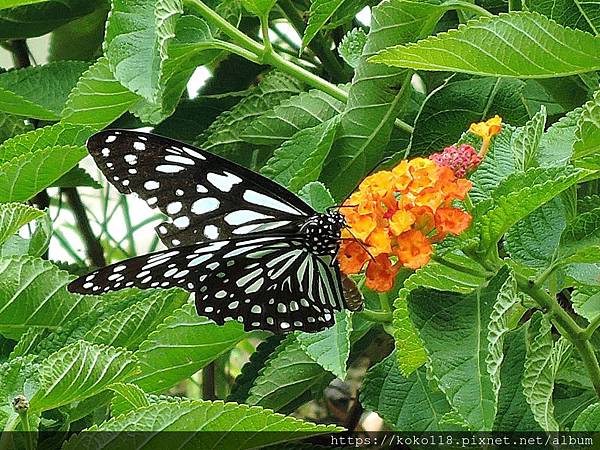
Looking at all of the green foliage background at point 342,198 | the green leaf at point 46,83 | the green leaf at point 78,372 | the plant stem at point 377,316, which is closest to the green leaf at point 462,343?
the green foliage background at point 342,198

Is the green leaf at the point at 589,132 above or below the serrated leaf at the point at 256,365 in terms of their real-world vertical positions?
above

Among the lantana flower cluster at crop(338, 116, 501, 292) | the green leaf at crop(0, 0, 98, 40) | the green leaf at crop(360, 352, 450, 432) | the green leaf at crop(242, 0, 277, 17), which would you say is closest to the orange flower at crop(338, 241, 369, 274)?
the lantana flower cluster at crop(338, 116, 501, 292)

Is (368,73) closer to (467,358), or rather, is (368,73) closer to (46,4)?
(467,358)

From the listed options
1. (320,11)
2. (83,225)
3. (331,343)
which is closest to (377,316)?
(331,343)

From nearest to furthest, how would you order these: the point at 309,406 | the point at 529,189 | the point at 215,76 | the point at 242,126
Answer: the point at 529,189 < the point at 242,126 < the point at 215,76 < the point at 309,406

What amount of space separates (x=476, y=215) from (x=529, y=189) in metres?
0.07

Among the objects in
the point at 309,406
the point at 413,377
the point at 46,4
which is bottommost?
the point at 309,406

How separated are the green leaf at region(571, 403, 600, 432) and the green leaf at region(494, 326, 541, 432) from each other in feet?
0.15

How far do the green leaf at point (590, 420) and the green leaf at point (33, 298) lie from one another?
0.45m

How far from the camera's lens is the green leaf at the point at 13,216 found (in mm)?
717

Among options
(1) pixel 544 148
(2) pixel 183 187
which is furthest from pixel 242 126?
(1) pixel 544 148

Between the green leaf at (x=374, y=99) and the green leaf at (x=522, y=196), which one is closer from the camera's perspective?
the green leaf at (x=522, y=196)

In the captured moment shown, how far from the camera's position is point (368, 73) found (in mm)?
867

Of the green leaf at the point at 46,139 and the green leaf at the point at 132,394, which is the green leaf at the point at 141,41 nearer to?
the green leaf at the point at 46,139
